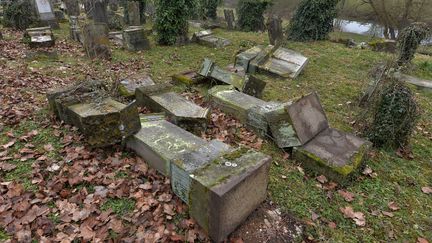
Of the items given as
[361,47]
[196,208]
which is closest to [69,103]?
[196,208]

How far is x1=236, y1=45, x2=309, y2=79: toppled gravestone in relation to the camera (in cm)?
759

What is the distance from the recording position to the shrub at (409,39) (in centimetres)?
675

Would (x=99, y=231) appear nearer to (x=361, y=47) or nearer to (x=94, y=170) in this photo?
(x=94, y=170)

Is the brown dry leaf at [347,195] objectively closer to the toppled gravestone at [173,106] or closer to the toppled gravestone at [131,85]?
the toppled gravestone at [173,106]

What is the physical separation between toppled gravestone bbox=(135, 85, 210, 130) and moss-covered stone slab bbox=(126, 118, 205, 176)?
16.2 inches

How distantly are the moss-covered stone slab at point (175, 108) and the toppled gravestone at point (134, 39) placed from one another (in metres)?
4.61

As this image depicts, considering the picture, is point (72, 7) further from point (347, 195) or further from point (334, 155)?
point (347, 195)

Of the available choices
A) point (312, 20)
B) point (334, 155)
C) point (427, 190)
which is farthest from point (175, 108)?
point (312, 20)

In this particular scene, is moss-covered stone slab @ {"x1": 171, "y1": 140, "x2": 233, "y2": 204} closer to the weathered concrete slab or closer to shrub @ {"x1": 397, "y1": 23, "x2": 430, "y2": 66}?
the weathered concrete slab

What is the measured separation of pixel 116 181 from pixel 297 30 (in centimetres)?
1010

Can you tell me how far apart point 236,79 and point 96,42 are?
4.43 meters

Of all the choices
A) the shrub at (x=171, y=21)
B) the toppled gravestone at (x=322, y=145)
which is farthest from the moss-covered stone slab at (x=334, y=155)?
the shrub at (x=171, y=21)

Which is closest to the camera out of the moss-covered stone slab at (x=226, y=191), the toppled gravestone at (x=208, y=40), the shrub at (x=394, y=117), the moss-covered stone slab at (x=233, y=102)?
the moss-covered stone slab at (x=226, y=191)

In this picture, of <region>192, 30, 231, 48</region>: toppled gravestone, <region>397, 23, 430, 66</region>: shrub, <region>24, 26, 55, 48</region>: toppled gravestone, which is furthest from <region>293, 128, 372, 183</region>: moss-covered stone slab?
<region>24, 26, 55, 48</region>: toppled gravestone
